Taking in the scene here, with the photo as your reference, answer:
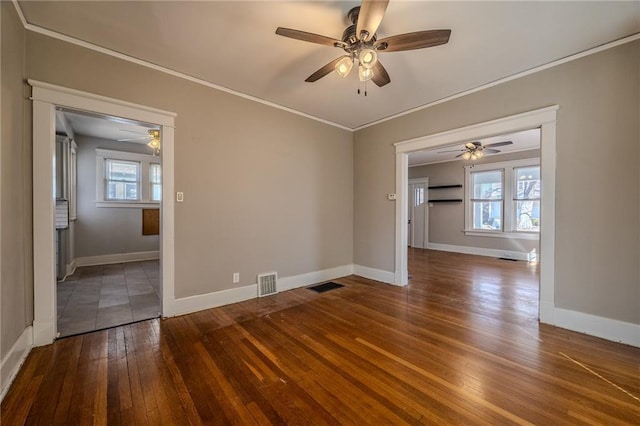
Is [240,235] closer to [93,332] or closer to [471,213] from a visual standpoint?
[93,332]

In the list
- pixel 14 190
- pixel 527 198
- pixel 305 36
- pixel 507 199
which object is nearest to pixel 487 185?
pixel 507 199

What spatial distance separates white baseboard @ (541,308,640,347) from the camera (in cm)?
229

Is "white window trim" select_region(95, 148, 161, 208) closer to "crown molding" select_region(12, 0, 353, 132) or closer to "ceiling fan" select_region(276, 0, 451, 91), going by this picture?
"crown molding" select_region(12, 0, 353, 132)

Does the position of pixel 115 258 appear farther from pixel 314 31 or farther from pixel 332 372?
pixel 314 31

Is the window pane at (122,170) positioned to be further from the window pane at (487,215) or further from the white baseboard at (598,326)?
the window pane at (487,215)

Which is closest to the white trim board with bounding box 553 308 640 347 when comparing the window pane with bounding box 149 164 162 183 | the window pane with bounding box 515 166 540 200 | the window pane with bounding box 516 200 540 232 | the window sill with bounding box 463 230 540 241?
the window sill with bounding box 463 230 540 241

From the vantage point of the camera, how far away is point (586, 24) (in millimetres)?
2141

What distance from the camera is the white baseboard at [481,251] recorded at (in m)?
6.27

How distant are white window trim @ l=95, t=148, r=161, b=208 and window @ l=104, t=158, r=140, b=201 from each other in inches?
3.0

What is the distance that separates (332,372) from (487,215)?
687 cm

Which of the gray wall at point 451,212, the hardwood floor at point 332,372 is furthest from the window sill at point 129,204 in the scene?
the gray wall at point 451,212

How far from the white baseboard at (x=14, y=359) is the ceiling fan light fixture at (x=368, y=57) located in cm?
321

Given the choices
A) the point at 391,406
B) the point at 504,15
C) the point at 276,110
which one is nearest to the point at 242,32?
the point at 276,110

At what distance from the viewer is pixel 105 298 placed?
11.3ft
